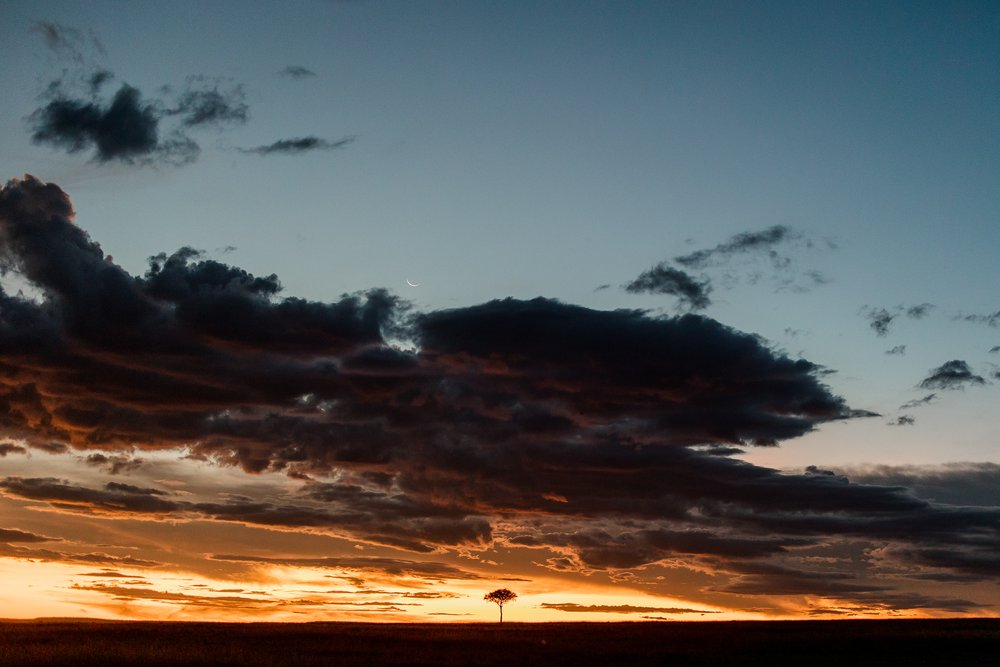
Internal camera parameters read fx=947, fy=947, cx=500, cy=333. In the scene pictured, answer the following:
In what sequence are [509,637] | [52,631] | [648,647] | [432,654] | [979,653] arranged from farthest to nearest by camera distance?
[509,637], [52,631], [648,647], [979,653], [432,654]

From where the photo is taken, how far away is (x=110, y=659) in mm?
54156

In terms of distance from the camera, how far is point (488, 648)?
72.7 meters

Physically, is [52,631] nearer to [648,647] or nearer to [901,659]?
[648,647]

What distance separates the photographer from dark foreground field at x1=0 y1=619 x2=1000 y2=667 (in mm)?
57031

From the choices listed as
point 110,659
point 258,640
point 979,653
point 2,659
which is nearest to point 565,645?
point 258,640

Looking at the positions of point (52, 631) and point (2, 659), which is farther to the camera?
point (52, 631)

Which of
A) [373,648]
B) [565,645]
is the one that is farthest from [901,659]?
[373,648]

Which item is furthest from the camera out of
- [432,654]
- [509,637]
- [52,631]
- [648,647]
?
[509,637]

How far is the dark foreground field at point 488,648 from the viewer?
187ft

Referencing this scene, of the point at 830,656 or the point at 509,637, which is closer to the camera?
the point at 830,656

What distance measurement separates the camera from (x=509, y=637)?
88.1 meters

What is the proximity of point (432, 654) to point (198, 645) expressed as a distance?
1675cm

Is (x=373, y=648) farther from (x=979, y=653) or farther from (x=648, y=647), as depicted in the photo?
(x=979, y=653)

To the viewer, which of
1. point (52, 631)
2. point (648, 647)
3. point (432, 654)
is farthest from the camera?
point (52, 631)
